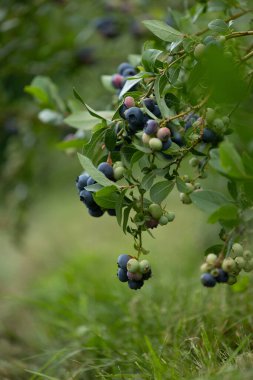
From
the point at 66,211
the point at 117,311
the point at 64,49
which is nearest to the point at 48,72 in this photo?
the point at 64,49

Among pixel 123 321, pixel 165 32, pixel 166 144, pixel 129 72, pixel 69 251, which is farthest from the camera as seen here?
pixel 69 251

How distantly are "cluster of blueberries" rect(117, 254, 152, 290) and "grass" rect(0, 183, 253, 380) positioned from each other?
19 centimetres

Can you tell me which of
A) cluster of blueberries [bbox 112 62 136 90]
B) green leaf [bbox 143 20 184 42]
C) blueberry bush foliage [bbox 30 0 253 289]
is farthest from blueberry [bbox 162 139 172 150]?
cluster of blueberries [bbox 112 62 136 90]

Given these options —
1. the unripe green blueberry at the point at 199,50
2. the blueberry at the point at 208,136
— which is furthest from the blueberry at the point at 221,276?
the unripe green blueberry at the point at 199,50

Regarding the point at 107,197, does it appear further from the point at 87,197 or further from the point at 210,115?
the point at 210,115

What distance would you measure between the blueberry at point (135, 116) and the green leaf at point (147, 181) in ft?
0.30

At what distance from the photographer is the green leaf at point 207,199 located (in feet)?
3.20

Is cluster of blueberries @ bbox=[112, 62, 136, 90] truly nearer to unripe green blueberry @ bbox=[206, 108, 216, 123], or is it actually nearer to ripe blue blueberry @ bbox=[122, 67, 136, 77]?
ripe blue blueberry @ bbox=[122, 67, 136, 77]

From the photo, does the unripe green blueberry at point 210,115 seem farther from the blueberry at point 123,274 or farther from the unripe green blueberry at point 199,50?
the blueberry at point 123,274

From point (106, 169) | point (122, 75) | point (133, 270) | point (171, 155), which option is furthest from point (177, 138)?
point (122, 75)

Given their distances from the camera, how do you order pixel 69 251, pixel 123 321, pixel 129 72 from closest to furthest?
pixel 129 72 → pixel 123 321 → pixel 69 251

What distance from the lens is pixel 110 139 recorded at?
1.08m

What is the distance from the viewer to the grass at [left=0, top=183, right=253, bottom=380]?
4.07ft

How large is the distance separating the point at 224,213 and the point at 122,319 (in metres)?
0.94
